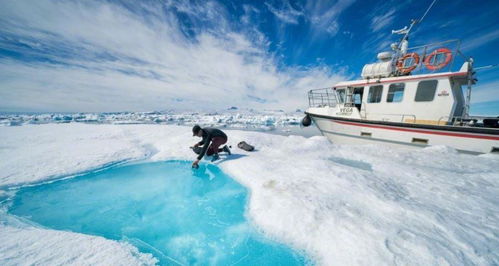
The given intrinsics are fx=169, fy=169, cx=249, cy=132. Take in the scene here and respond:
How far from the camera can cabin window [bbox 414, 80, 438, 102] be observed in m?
6.73

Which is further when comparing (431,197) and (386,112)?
(386,112)

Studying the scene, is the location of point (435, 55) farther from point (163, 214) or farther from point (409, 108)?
point (163, 214)

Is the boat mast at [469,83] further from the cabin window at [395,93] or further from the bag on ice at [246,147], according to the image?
the bag on ice at [246,147]

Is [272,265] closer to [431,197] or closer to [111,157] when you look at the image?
[431,197]

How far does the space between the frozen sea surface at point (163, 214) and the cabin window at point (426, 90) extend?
8.48 m

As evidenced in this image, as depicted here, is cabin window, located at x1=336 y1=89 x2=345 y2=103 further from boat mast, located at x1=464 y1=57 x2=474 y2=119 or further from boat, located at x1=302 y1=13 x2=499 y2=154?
boat mast, located at x1=464 y1=57 x2=474 y2=119

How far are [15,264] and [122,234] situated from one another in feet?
2.96

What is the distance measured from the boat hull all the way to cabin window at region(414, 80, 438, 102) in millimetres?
1403

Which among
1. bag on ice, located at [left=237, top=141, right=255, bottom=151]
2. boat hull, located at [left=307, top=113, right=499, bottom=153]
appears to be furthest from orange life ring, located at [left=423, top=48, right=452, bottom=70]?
bag on ice, located at [left=237, top=141, right=255, bottom=151]

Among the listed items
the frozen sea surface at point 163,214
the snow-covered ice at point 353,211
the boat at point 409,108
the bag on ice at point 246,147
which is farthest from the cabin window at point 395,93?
the frozen sea surface at point 163,214

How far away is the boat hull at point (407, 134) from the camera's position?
566 cm

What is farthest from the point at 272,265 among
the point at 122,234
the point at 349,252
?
the point at 122,234

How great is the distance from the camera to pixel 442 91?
21.6 feet

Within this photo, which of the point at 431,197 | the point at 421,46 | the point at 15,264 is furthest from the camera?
the point at 421,46
